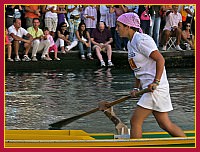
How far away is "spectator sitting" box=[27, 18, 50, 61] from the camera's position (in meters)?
21.0

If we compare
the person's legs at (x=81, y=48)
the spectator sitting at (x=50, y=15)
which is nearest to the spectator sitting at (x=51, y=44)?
the spectator sitting at (x=50, y=15)

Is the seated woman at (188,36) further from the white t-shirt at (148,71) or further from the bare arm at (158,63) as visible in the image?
the bare arm at (158,63)

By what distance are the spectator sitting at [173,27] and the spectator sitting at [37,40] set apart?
412 centimetres

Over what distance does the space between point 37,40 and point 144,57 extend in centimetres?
1328

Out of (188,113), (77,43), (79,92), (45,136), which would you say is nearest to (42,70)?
(77,43)

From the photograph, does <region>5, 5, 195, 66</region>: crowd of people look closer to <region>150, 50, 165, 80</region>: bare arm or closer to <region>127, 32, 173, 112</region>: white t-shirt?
<region>127, 32, 173, 112</region>: white t-shirt

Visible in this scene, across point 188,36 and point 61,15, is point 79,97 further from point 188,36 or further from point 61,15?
point 188,36

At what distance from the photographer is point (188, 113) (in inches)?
472

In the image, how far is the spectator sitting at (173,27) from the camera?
74.2 ft

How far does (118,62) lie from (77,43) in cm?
145

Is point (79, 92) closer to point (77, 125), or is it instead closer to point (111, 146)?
point (77, 125)

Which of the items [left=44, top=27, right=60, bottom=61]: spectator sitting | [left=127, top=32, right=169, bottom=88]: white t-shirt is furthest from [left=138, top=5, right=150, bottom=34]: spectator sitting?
[left=127, top=32, right=169, bottom=88]: white t-shirt

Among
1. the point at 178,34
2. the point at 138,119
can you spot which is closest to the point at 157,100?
the point at 138,119

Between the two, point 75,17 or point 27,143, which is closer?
point 27,143
